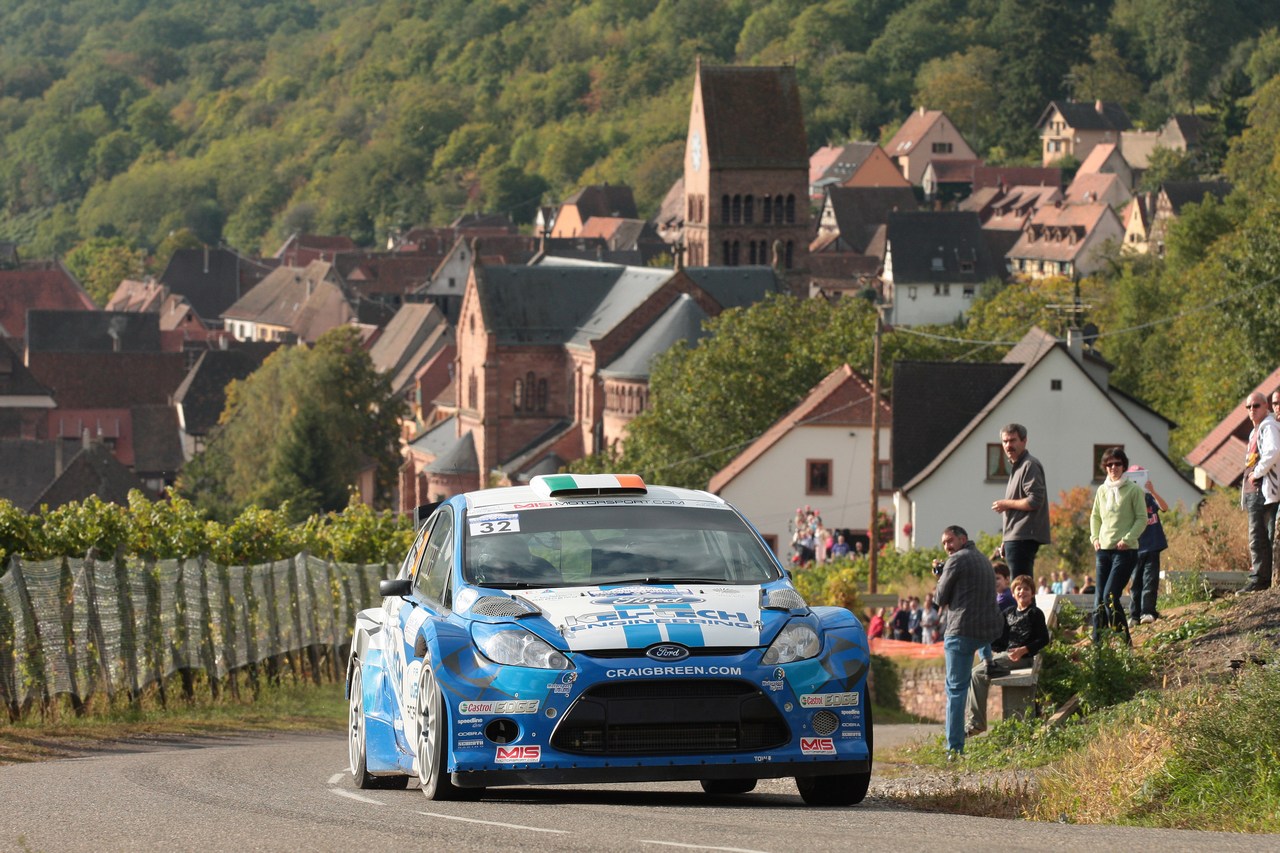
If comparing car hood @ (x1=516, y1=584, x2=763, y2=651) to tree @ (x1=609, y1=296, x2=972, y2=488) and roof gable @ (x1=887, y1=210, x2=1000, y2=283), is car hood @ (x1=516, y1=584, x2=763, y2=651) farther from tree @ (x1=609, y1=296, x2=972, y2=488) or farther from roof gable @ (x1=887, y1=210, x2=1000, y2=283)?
roof gable @ (x1=887, y1=210, x2=1000, y2=283)

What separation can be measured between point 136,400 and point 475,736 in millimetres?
113964

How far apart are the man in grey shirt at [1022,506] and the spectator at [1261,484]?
61.0 inches

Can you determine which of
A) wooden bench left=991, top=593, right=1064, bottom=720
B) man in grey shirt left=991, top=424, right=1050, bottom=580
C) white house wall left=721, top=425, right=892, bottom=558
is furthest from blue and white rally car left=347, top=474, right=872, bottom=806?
white house wall left=721, top=425, right=892, bottom=558

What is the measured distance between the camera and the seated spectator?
1473 cm

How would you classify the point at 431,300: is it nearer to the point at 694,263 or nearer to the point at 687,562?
the point at 694,263

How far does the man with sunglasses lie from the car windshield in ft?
20.4

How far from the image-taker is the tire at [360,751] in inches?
495

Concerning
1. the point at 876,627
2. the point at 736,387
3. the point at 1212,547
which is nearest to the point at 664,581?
the point at 1212,547

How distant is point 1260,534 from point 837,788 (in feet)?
22.3

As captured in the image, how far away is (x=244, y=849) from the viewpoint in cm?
908

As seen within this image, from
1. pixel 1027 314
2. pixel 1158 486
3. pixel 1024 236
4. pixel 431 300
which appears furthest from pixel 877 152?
pixel 1158 486

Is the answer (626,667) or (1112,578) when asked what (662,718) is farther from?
(1112,578)

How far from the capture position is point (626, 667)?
33.5ft

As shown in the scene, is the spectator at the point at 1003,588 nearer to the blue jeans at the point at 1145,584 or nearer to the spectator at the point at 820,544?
the blue jeans at the point at 1145,584
